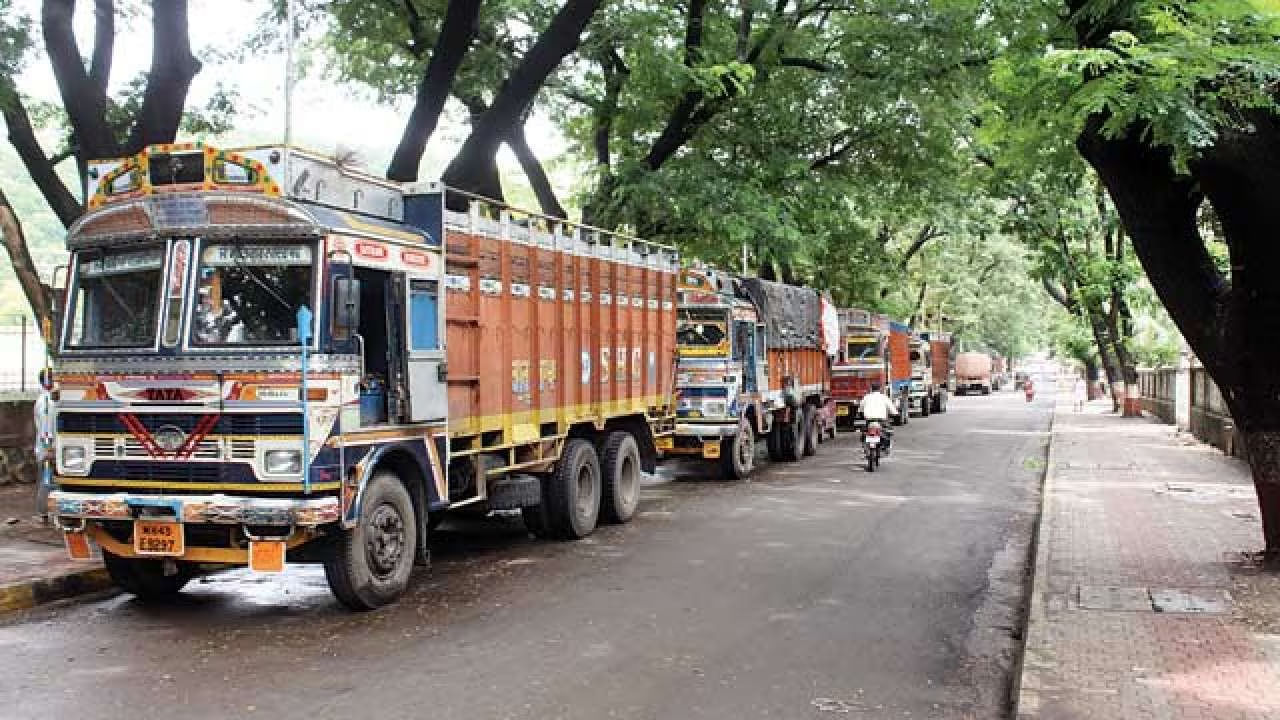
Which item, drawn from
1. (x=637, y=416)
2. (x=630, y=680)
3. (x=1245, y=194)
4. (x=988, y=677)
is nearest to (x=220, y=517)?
(x=630, y=680)

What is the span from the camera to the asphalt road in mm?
6379

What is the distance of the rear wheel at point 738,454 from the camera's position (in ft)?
60.3

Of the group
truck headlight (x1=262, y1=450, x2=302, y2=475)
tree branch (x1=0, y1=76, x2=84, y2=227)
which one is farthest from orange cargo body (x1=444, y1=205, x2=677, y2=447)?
tree branch (x1=0, y1=76, x2=84, y2=227)

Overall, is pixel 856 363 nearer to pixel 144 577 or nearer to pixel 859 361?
pixel 859 361

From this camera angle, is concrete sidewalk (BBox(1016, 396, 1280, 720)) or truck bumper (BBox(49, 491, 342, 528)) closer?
concrete sidewalk (BBox(1016, 396, 1280, 720))

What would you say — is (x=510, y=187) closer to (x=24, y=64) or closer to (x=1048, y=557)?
(x=24, y=64)

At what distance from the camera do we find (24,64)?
14.8 m

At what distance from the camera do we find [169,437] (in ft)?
26.8

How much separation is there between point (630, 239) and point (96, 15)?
728 centimetres

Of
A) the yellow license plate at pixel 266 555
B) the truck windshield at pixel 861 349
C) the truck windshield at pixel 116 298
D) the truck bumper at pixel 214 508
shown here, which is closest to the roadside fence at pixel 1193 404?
the truck windshield at pixel 861 349

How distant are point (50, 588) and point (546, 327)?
5131mm

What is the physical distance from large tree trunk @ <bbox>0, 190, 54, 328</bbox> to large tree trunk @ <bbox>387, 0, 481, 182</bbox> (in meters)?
4.41

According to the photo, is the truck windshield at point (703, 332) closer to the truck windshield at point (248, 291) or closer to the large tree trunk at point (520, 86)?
the large tree trunk at point (520, 86)

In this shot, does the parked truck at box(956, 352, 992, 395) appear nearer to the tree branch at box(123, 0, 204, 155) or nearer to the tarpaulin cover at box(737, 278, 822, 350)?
the tarpaulin cover at box(737, 278, 822, 350)
